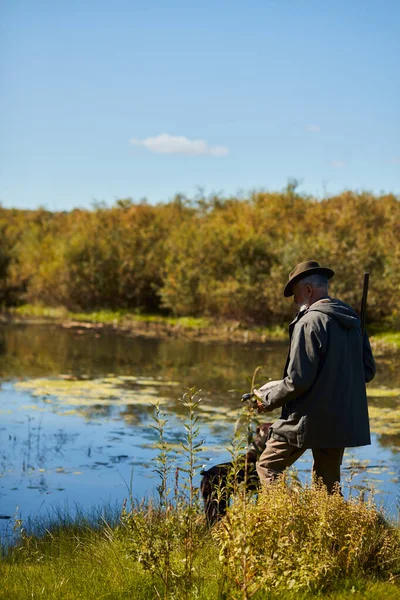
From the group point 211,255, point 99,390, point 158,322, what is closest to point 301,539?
point 99,390

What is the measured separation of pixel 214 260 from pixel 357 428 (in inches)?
1185

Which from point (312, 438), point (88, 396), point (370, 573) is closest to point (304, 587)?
point (370, 573)

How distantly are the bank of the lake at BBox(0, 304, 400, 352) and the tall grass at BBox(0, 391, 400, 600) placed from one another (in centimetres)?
2070

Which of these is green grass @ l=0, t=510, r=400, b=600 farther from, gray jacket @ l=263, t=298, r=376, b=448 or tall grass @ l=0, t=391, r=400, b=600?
gray jacket @ l=263, t=298, r=376, b=448

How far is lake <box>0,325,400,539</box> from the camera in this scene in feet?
27.0

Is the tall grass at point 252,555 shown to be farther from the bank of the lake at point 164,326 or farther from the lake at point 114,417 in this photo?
the bank of the lake at point 164,326

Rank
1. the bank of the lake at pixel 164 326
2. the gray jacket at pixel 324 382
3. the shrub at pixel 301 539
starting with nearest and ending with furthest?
1. the shrub at pixel 301 539
2. the gray jacket at pixel 324 382
3. the bank of the lake at pixel 164 326

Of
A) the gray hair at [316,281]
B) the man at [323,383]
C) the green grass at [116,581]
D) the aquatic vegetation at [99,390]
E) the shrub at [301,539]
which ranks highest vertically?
the gray hair at [316,281]

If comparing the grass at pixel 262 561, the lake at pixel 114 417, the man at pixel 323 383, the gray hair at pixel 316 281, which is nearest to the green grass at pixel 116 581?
the grass at pixel 262 561

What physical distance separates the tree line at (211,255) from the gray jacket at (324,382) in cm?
2396

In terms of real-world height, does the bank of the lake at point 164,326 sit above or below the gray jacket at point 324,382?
below

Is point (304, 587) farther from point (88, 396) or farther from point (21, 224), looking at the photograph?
point (21, 224)

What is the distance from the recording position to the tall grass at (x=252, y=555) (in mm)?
3924

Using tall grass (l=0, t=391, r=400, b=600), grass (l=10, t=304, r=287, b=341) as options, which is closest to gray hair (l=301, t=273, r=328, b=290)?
tall grass (l=0, t=391, r=400, b=600)
